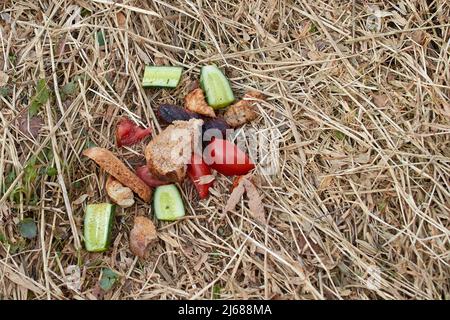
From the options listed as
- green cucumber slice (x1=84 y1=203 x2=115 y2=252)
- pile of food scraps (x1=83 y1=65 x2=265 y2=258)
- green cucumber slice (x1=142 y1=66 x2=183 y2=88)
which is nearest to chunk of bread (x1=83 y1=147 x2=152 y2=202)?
pile of food scraps (x1=83 y1=65 x2=265 y2=258)

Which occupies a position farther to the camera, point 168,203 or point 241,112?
point 241,112

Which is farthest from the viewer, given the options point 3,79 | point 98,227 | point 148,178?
point 3,79

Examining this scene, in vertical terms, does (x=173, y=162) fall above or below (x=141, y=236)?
above

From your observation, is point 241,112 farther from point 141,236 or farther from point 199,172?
point 141,236

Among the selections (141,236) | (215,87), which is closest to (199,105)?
(215,87)

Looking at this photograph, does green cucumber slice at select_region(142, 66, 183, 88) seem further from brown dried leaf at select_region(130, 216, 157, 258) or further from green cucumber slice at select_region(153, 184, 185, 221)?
brown dried leaf at select_region(130, 216, 157, 258)
